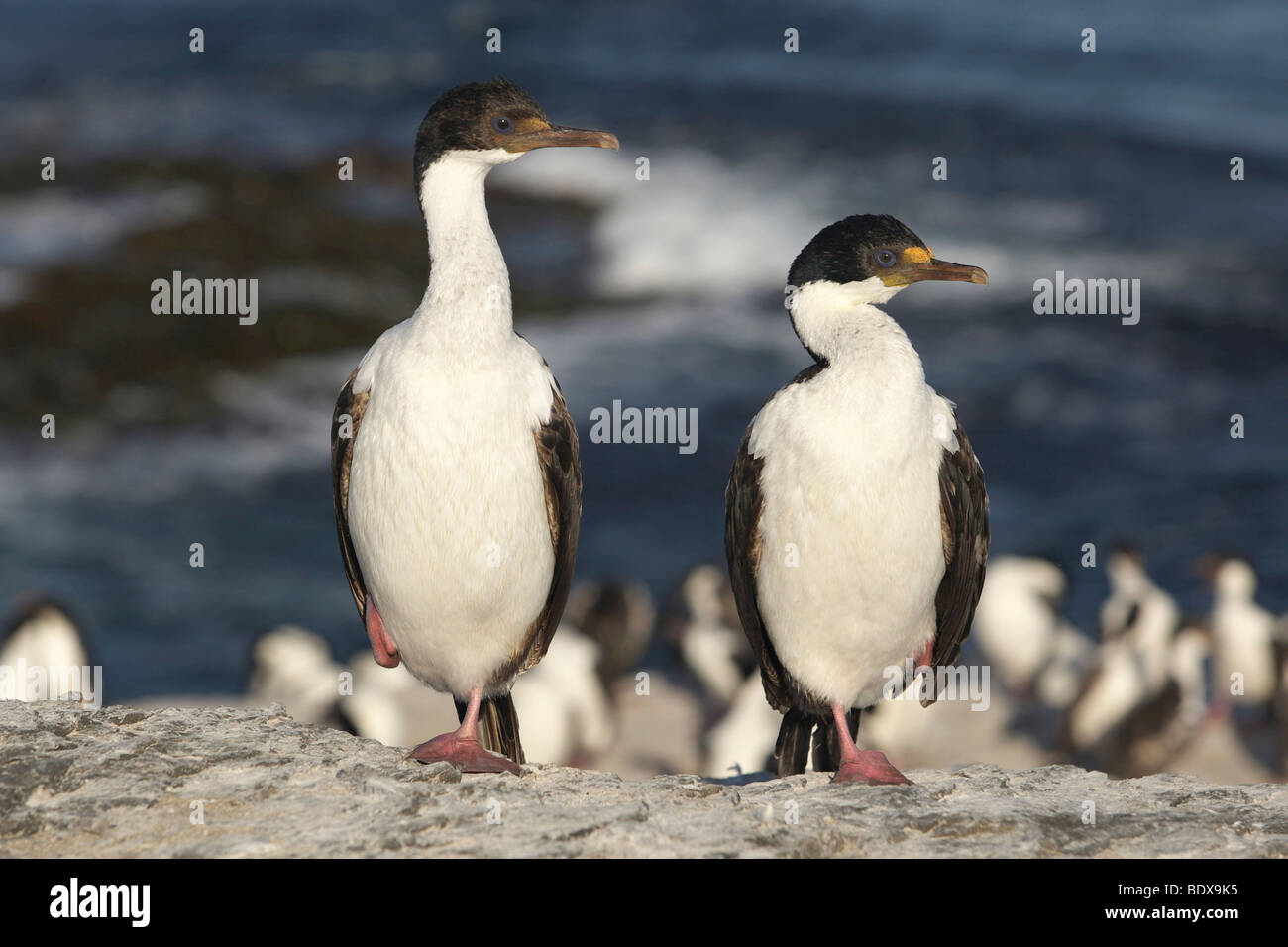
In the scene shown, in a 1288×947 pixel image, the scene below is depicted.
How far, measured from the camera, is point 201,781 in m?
5.93

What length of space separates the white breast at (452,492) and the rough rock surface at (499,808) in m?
0.65

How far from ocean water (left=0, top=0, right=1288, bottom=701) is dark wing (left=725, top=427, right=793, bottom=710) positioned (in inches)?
381

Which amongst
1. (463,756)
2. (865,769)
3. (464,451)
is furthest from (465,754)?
(865,769)

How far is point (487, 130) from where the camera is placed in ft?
21.0

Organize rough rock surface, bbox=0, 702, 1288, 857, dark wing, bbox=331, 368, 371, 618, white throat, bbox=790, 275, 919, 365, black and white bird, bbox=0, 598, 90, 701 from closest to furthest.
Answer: rough rock surface, bbox=0, 702, 1288, 857 < white throat, bbox=790, 275, 919, 365 < dark wing, bbox=331, 368, 371, 618 < black and white bird, bbox=0, 598, 90, 701

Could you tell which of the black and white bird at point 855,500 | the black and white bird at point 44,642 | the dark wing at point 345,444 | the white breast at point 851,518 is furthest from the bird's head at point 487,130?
the black and white bird at point 44,642

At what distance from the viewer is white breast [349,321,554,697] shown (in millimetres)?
6199

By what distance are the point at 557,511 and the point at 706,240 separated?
2252 centimetres

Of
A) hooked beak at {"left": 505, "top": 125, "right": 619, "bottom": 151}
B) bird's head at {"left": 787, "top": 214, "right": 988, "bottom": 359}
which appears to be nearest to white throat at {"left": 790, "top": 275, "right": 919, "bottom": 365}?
bird's head at {"left": 787, "top": 214, "right": 988, "bottom": 359}

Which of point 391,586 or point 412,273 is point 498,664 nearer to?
point 391,586

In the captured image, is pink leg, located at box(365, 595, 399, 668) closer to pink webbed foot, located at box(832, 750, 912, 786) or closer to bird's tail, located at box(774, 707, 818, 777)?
bird's tail, located at box(774, 707, 818, 777)

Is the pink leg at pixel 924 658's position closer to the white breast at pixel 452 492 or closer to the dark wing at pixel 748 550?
the dark wing at pixel 748 550

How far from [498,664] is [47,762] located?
1898 mm

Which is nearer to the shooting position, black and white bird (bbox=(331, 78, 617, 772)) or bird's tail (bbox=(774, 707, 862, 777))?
black and white bird (bbox=(331, 78, 617, 772))
